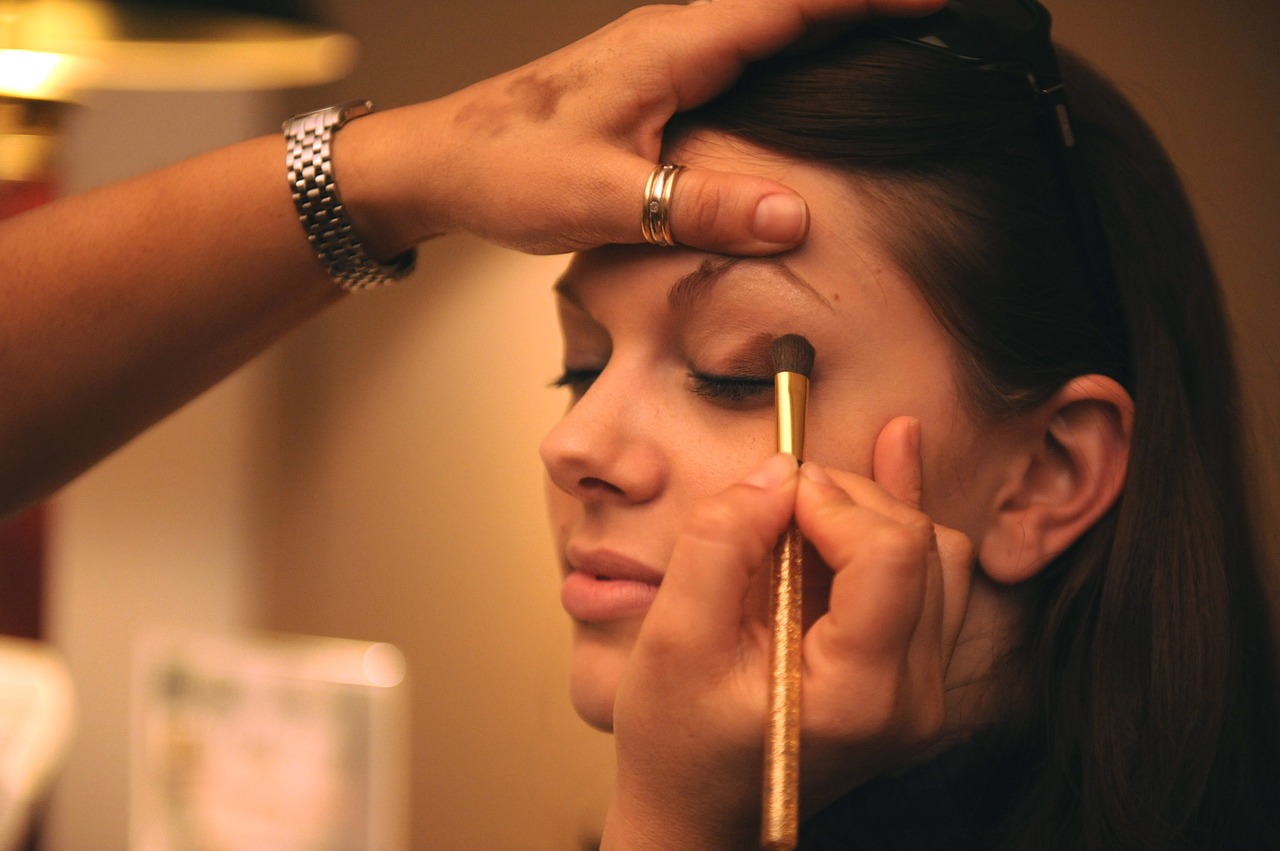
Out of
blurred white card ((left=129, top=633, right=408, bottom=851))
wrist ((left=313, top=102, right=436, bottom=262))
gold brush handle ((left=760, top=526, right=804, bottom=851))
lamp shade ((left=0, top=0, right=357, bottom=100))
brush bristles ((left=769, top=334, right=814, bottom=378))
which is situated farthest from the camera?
blurred white card ((left=129, top=633, right=408, bottom=851))

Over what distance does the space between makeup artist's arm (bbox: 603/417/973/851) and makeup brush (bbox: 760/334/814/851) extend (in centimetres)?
1

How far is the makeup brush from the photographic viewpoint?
17.5 inches

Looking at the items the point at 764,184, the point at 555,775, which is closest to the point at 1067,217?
the point at 764,184

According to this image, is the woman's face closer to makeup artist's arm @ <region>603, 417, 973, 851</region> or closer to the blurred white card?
makeup artist's arm @ <region>603, 417, 973, 851</region>

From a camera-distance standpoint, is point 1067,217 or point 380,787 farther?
point 380,787

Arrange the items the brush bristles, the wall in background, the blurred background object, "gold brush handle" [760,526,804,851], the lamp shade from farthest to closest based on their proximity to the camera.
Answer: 1. the blurred background object
2. the wall in background
3. the lamp shade
4. the brush bristles
5. "gold brush handle" [760,526,804,851]

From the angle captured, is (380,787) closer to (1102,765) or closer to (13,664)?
(13,664)

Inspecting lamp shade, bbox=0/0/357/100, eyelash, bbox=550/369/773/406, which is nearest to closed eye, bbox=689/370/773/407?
eyelash, bbox=550/369/773/406

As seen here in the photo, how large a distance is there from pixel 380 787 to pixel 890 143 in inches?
42.5

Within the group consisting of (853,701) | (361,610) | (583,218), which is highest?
(583,218)

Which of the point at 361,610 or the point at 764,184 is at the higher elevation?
the point at 764,184

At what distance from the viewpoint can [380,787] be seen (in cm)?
130

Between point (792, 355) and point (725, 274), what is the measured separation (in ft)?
0.26

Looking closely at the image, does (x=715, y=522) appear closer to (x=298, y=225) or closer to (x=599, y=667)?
(x=599, y=667)
